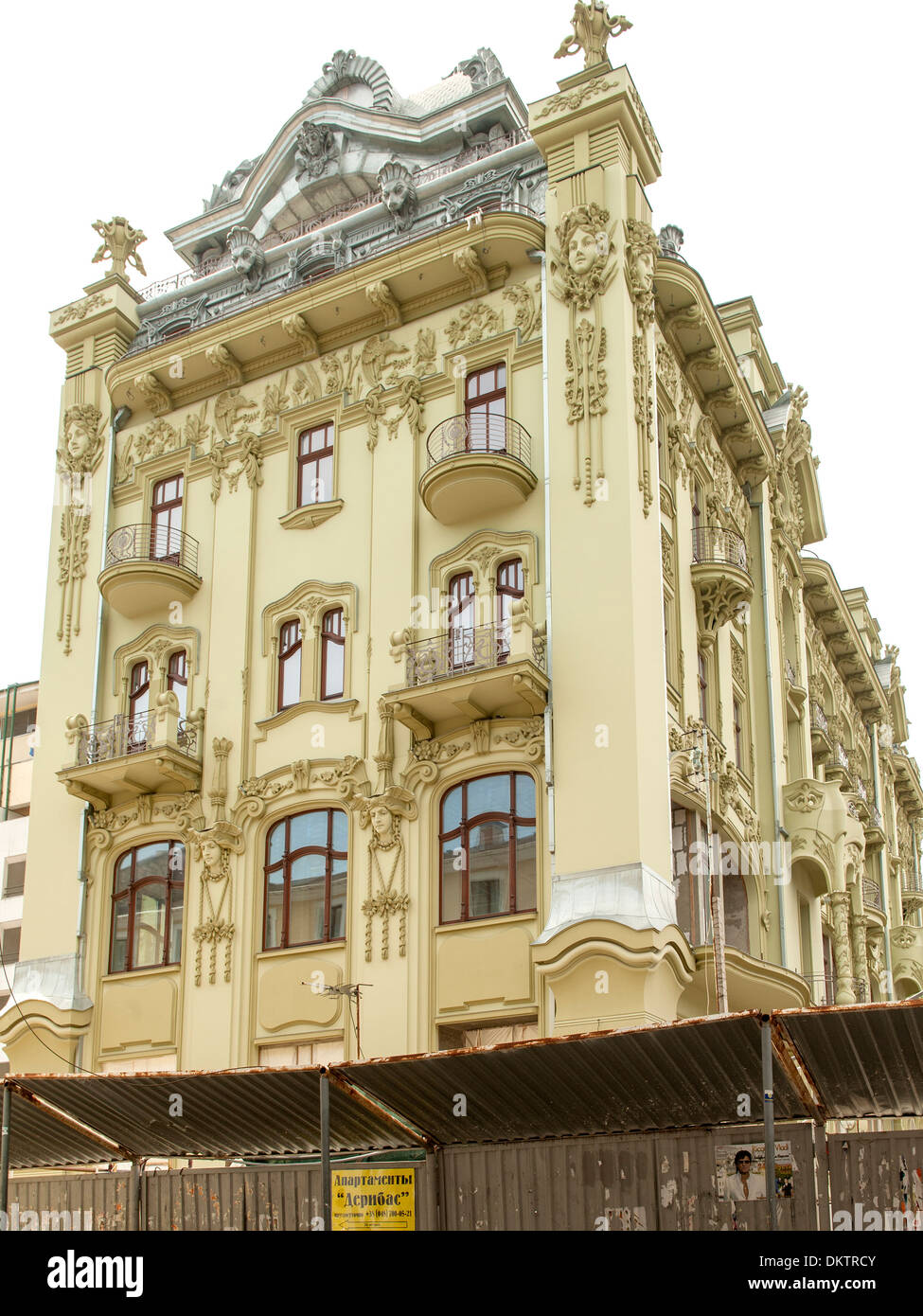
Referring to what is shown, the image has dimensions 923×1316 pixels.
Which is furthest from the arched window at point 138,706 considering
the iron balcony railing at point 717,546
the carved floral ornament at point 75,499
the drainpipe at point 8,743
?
the drainpipe at point 8,743

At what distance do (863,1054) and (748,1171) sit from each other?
156 centimetres

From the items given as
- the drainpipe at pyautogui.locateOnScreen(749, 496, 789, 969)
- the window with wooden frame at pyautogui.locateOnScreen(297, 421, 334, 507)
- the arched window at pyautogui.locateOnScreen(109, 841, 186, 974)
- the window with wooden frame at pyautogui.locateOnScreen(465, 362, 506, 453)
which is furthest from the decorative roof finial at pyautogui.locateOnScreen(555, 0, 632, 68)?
the arched window at pyautogui.locateOnScreen(109, 841, 186, 974)

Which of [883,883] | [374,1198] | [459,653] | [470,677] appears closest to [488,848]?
[470,677]

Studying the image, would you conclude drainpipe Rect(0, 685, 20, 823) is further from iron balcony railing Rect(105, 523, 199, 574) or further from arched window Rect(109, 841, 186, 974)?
arched window Rect(109, 841, 186, 974)

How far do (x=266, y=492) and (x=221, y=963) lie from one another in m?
9.45

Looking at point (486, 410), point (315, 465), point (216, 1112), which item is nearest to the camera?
point (216, 1112)

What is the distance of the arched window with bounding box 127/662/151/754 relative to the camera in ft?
92.4

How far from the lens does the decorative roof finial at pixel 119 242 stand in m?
33.5

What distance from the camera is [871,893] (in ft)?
135

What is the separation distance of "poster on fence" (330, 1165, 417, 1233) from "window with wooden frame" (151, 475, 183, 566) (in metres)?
16.4

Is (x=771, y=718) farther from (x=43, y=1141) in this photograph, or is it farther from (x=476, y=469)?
(x=43, y=1141)
